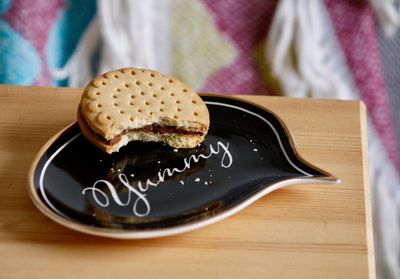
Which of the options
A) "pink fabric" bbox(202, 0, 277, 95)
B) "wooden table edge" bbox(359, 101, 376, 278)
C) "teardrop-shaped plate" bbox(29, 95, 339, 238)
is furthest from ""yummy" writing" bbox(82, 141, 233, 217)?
"pink fabric" bbox(202, 0, 277, 95)

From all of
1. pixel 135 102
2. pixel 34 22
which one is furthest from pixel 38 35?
pixel 135 102

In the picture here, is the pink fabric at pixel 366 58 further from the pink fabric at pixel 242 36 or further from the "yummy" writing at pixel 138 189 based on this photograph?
the "yummy" writing at pixel 138 189

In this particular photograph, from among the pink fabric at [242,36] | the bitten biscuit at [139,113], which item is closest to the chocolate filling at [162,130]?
the bitten biscuit at [139,113]

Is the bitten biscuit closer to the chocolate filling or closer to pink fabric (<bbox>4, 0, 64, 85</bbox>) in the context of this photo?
the chocolate filling

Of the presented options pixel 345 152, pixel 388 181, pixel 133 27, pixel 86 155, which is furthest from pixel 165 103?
pixel 388 181

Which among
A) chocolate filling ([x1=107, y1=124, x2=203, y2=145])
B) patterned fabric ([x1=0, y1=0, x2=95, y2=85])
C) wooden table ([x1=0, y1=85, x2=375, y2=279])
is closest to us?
wooden table ([x1=0, y1=85, x2=375, y2=279])

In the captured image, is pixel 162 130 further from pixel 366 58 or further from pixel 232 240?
pixel 366 58

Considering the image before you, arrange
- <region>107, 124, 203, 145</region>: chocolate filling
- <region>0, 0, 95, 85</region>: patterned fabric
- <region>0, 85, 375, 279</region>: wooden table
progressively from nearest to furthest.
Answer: <region>0, 85, 375, 279</region>: wooden table → <region>107, 124, 203, 145</region>: chocolate filling → <region>0, 0, 95, 85</region>: patterned fabric
